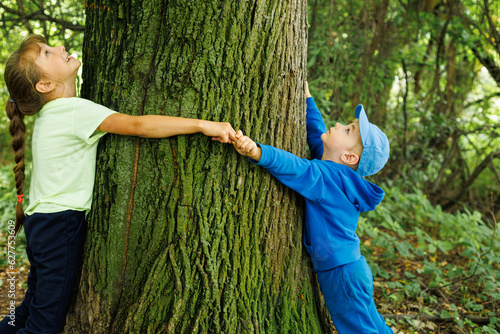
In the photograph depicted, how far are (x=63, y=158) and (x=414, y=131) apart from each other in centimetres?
708

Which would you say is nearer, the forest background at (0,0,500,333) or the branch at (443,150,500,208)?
the forest background at (0,0,500,333)

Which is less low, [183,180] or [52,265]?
[183,180]

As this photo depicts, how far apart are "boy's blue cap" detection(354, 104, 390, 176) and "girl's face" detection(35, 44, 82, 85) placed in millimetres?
1773

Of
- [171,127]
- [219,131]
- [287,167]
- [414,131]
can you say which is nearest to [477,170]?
[414,131]

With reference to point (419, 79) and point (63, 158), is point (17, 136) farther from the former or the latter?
point (419, 79)

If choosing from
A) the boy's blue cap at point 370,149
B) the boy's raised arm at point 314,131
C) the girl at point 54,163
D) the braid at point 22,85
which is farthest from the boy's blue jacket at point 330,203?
the braid at point 22,85

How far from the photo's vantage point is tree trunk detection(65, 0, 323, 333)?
1976 millimetres

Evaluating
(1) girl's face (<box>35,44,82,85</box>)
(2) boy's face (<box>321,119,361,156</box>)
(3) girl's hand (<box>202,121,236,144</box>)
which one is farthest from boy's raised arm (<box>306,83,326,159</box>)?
(1) girl's face (<box>35,44,82,85</box>)

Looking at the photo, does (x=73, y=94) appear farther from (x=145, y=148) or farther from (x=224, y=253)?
(x=224, y=253)

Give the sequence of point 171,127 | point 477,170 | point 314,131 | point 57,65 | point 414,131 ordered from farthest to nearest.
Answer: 1. point 414,131
2. point 477,170
3. point 314,131
4. point 57,65
5. point 171,127

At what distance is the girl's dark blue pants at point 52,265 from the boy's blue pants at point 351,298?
1.48 meters

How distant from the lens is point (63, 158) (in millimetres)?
2117

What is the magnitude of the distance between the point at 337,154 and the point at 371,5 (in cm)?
483

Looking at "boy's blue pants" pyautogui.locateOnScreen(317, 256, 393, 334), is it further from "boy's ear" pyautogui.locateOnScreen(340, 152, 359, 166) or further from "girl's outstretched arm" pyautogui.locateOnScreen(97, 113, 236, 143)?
"girl's outstretched arm" pyautogui.locateOnScreen(97, 113, 236, 143)
